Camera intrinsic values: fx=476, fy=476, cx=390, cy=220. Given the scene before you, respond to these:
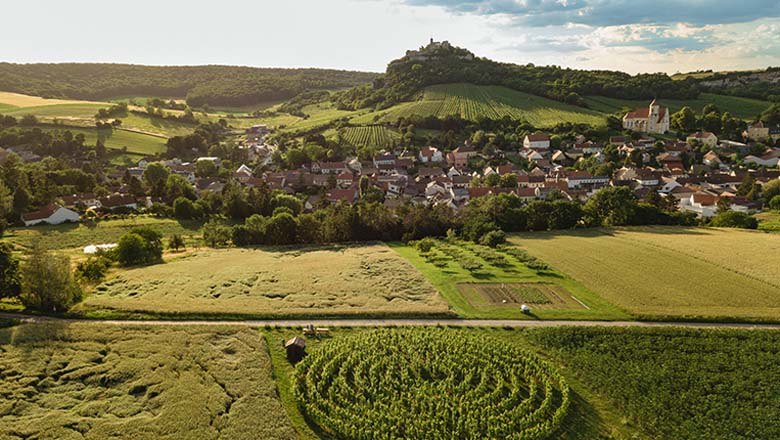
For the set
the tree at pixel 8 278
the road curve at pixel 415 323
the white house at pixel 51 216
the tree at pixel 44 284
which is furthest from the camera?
the white house at pixel 51 216

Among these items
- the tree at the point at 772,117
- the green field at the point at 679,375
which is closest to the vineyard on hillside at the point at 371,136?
the tree at the point at 772,117

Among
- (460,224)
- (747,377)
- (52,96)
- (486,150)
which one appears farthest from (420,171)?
(52,96)

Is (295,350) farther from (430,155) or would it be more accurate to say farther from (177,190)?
(430,155)

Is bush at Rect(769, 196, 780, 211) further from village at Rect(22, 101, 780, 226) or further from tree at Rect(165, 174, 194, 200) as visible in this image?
tree at Rect(165, 174, 194, 200)

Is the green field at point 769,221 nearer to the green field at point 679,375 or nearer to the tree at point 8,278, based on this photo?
the green field at point 679,375

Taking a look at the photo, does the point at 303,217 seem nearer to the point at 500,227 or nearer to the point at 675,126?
the point at 500,227
